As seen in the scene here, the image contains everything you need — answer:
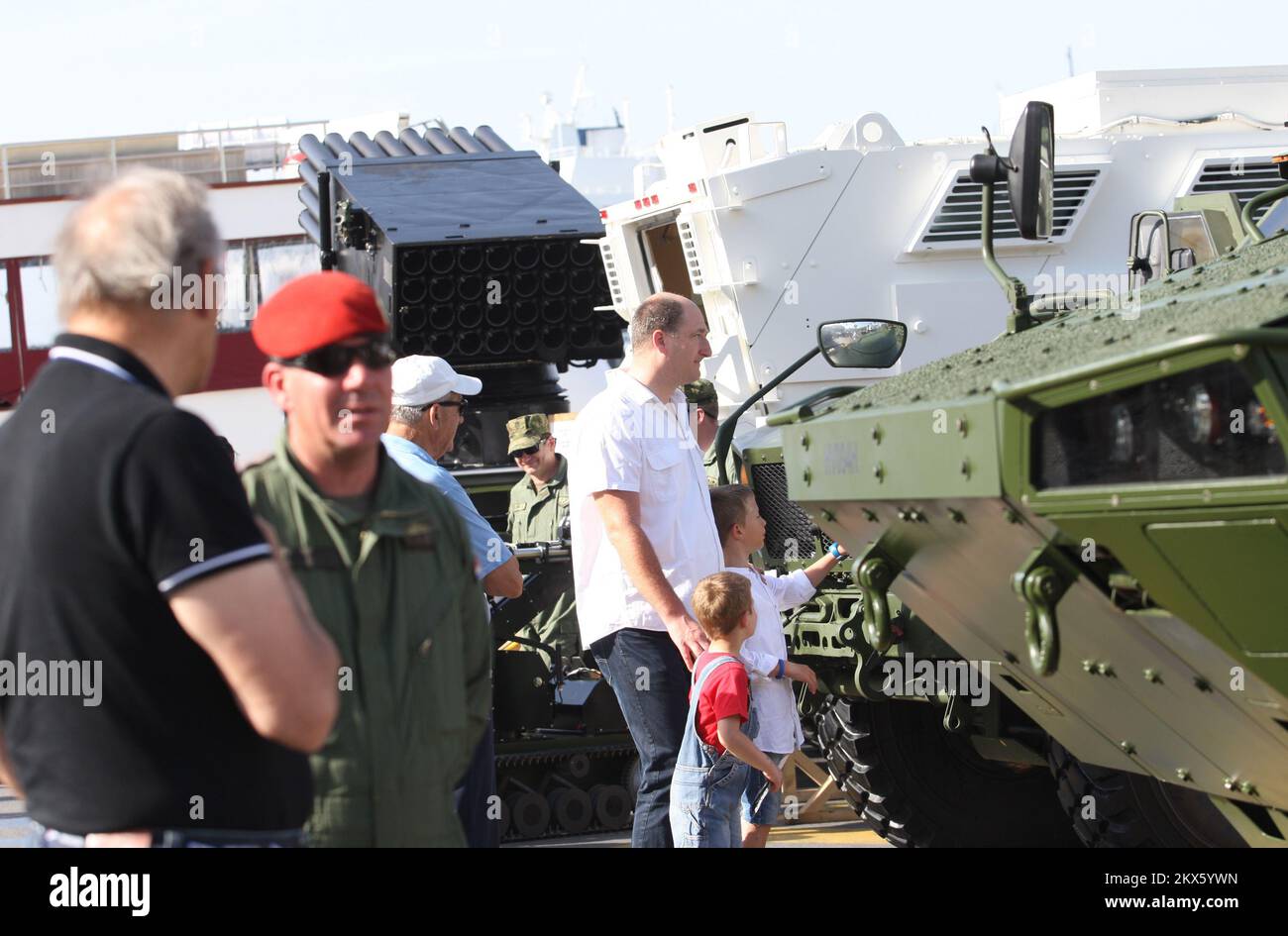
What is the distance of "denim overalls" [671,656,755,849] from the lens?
4.79 meters

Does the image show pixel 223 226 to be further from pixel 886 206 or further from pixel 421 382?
pixel 421 382

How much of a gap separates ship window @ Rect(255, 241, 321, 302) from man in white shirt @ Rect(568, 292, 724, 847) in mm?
22108

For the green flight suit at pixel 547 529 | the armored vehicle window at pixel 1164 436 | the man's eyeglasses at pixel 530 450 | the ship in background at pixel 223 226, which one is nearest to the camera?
the armored vehicle window at pixel 1164 436

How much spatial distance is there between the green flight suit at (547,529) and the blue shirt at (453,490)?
2914mm

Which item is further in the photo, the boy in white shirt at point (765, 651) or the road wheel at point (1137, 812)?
the boy in white shirt at point (765, 651)

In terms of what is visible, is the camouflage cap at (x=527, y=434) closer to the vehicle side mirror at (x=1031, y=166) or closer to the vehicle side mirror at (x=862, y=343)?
the vehicle side mirror at (x=862, y=343)

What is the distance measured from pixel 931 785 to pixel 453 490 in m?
2.51

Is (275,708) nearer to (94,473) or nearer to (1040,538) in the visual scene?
(94,473)

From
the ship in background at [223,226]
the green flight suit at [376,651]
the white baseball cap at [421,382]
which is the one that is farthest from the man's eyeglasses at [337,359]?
the ship in background at [223,226]

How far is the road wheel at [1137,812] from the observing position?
4871 millimetres

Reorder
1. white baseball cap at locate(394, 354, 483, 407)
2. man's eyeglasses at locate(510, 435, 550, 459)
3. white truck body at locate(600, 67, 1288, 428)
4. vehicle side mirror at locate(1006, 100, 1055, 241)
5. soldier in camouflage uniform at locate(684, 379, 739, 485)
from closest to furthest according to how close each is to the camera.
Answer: vehicle side mirror at locate(1006, 100, 1055, 241) → white baseball cap at locate(394, 354, 483, 407) → soldier in camouflage uniform at locate(684, 379, 739, 485) → white truck body at locate(600, 67, 1288, 428) → man's eyeglasses at locate(510, 435, 550, 459)

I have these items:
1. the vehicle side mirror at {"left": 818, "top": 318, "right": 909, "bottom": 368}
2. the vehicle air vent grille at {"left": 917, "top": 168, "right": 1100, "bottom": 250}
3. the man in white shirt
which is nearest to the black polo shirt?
the man in white shirt

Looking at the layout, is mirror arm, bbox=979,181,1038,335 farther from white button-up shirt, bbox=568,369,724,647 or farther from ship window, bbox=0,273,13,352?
ship window, bbox=0,273,13,352
